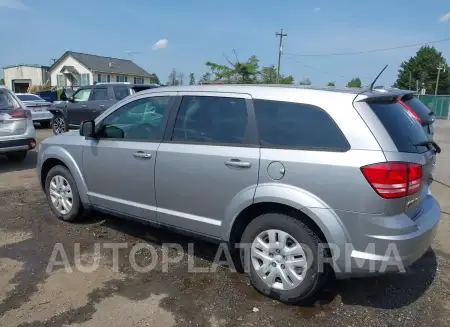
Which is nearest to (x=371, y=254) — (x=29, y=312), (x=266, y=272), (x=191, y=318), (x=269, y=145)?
(x=266, y=272)

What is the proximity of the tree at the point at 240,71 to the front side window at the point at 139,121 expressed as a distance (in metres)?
30.1

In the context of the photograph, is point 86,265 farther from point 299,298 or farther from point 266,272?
point 299,298

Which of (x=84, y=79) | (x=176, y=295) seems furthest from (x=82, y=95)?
(x=84, y=79)

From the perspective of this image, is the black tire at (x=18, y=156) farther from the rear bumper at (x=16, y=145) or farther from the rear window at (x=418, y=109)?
the rear window at (x=418, y=109)

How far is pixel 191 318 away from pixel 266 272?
686 millimetres

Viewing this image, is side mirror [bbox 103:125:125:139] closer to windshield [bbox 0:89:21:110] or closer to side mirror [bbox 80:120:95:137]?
side mirror [bbox 80:120:95:137]

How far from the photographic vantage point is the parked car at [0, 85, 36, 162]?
7.66m

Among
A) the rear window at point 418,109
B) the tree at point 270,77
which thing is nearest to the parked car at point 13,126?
the rear window at point 418,109

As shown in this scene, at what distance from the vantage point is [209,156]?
330cm

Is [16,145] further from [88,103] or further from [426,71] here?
[426,71]

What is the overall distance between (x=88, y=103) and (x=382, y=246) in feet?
37.7

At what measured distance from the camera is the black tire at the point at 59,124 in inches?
531

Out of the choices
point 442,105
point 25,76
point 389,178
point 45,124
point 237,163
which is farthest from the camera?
point 25,76

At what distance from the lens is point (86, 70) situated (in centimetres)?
4609
